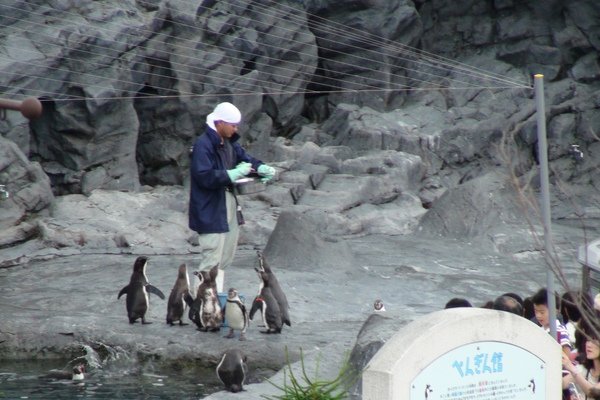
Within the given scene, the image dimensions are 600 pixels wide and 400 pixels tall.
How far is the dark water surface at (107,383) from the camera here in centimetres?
755

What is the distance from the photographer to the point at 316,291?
33.1 ft

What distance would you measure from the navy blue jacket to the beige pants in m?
0.06

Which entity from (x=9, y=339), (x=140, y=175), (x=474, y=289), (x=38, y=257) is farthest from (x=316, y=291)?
(x=140, y=175)

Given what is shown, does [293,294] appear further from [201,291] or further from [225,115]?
[225,115]

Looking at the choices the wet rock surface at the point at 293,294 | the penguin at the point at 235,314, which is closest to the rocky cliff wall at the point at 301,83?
the wet rock surface at the point at 293,294

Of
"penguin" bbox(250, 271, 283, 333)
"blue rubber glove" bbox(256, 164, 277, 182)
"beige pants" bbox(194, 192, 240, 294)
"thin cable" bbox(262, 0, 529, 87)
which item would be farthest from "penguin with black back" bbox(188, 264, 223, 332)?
"thin cable" bbox(262, 0, 529, 87)

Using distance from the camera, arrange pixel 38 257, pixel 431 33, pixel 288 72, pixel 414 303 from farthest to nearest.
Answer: pixel 431 33, pixel 288 72, pixel 38 257, pixel 414 303

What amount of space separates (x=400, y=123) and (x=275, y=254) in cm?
700

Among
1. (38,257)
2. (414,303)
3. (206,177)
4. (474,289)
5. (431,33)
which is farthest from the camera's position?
(431,33)

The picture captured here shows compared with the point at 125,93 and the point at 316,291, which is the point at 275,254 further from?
the point at 125,93

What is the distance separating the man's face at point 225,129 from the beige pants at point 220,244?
1.40 feet

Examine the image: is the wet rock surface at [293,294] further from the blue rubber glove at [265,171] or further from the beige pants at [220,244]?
the blue rubber glove at [265,171]

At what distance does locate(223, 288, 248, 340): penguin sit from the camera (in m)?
8.02

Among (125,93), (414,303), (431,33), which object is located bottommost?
(414,303)
